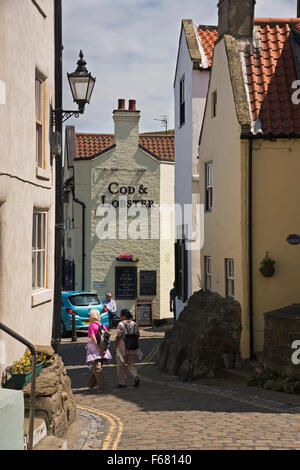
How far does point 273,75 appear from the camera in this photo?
55.4 ft

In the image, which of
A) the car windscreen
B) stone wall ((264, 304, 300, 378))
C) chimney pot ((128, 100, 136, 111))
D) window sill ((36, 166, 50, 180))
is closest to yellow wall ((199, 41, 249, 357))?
stone wall ((264, 304, 300, 378))

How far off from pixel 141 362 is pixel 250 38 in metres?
9.36

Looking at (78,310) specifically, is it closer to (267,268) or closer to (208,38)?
(208,38)

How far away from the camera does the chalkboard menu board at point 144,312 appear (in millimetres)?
31688

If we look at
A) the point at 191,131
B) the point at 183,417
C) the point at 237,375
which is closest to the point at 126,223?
the point at 191,131

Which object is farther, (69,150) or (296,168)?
(69,150)

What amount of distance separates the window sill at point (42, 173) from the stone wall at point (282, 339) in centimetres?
515

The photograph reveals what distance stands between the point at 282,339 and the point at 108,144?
23220 millimetres

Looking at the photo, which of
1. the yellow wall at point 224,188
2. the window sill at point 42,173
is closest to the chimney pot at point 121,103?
the yellow wall at point 224,188

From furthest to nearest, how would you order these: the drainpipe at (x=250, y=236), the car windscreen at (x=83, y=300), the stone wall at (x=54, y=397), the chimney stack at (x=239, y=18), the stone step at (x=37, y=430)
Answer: the car windscreen at (x=83, y=300), the chimney stack at (x=239, y=18), the drainpipe at (x=250, y=236), the stone wall at (x=54, y=397), the stone step at (x=37, y=430)

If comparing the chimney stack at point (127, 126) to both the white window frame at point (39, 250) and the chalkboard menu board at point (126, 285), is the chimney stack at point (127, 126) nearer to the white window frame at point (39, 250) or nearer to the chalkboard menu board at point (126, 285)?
the chalkboard menu board at point (126, 285)

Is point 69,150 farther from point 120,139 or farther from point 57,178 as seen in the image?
point 57,178

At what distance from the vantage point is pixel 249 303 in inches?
607
